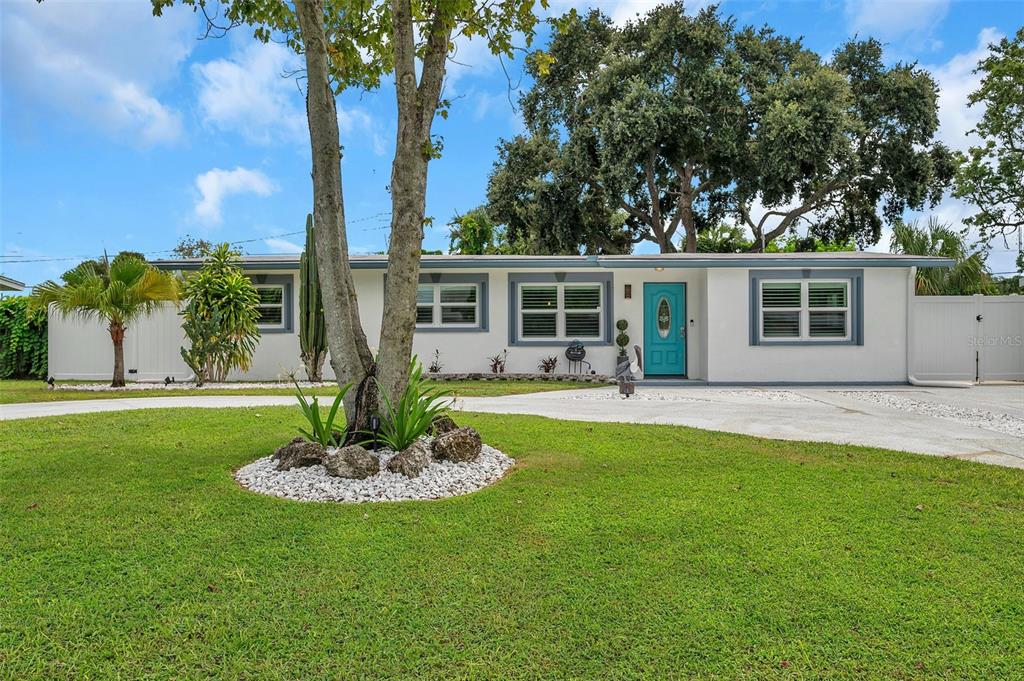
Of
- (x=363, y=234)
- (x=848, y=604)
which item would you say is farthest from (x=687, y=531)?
(x=363, y=234)

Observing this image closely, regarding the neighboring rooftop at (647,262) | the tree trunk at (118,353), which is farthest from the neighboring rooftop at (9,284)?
the neighboring rooftop at (647,262)

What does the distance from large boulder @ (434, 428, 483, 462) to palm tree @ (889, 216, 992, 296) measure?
13341mm

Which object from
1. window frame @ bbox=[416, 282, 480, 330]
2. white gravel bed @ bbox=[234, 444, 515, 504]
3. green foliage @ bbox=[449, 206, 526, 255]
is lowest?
white gravel bed @ bbox=[234, 444, 515, 504]

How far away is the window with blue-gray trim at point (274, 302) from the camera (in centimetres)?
1333

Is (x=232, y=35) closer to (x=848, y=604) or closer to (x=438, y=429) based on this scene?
(x=438, y=429)

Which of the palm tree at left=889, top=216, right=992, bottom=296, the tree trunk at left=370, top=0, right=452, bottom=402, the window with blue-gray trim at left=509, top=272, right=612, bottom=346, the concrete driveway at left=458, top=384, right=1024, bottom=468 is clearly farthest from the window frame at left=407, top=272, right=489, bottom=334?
the palm tree at left=889, top=216, right=992, bottom=296

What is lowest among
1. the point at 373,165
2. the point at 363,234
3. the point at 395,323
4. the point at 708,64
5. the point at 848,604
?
the point at 848,604

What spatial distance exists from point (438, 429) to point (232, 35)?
212 inches

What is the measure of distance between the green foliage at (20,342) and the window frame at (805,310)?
15.6 meters

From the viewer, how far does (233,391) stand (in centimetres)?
1101

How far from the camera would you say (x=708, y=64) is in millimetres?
19031

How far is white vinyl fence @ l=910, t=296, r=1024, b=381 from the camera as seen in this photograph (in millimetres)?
13414

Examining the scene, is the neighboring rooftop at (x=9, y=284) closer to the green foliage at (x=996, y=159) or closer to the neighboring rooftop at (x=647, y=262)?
the neighboring rooftop at (x=647, y=262)

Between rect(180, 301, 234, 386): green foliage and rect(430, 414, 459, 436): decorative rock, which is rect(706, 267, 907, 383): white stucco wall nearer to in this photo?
rect(430, 414, 459, 436): decorative rock
